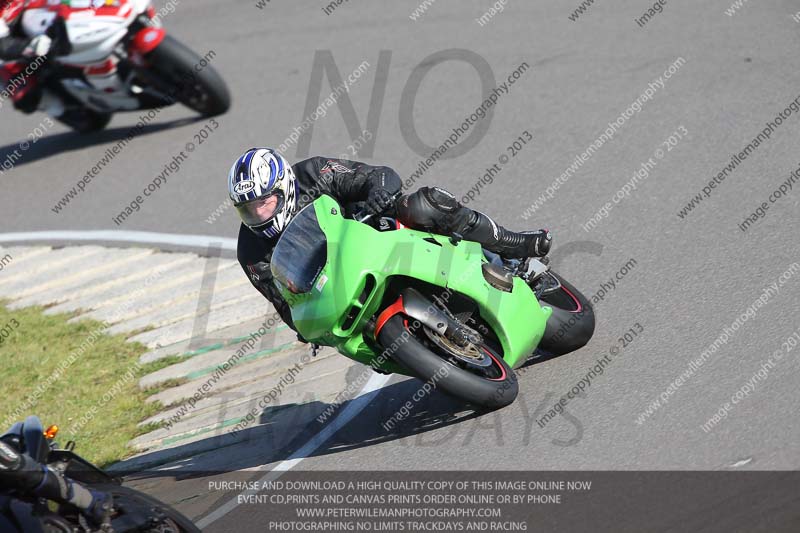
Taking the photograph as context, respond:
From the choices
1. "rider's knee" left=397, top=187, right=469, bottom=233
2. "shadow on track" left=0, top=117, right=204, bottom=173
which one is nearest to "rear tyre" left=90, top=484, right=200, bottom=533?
"rider's knee" left=397, top=187, right=469, bottom=233

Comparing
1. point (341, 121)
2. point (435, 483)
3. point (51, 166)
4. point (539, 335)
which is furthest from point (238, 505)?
point (51, 166)

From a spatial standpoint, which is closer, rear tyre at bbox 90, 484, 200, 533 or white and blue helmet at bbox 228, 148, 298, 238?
rear tyre at bbox 90, 484, 200, 533

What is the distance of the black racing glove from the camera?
640 cm

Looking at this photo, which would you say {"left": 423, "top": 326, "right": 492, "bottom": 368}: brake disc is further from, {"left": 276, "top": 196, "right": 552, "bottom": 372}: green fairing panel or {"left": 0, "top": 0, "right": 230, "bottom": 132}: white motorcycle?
{"left": 0, "top": 0, "right": 230, "bottom": 132}: white motorcycle

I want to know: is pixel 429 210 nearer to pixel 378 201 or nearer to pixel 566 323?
pixel 378 201

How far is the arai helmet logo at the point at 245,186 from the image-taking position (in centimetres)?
615

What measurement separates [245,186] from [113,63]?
22.1 ft

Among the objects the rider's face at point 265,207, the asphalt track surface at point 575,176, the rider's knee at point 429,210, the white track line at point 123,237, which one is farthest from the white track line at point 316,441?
the white track line at point 123,237

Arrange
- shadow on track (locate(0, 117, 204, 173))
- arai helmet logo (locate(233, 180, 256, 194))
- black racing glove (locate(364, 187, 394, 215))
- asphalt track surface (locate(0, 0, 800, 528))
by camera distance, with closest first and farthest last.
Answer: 1. asphalt track surface (locate(0, 0, 800, 528))
2. arai helmet logo (locate(233, 180, 256, 194))
3. black racing glove (locate(364, 187, 394, 215))
4. shadow on track (locate(0, 117, 204, 173))

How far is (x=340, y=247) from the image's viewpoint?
598cm

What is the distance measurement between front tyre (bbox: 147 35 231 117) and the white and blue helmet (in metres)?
6.00

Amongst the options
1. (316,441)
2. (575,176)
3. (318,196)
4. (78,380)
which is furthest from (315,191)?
(575,176)

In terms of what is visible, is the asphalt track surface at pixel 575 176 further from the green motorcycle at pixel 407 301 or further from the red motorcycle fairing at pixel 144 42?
the red motorcycle fairing at pixel 144 42

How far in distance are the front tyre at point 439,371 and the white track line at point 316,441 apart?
1123 mm
